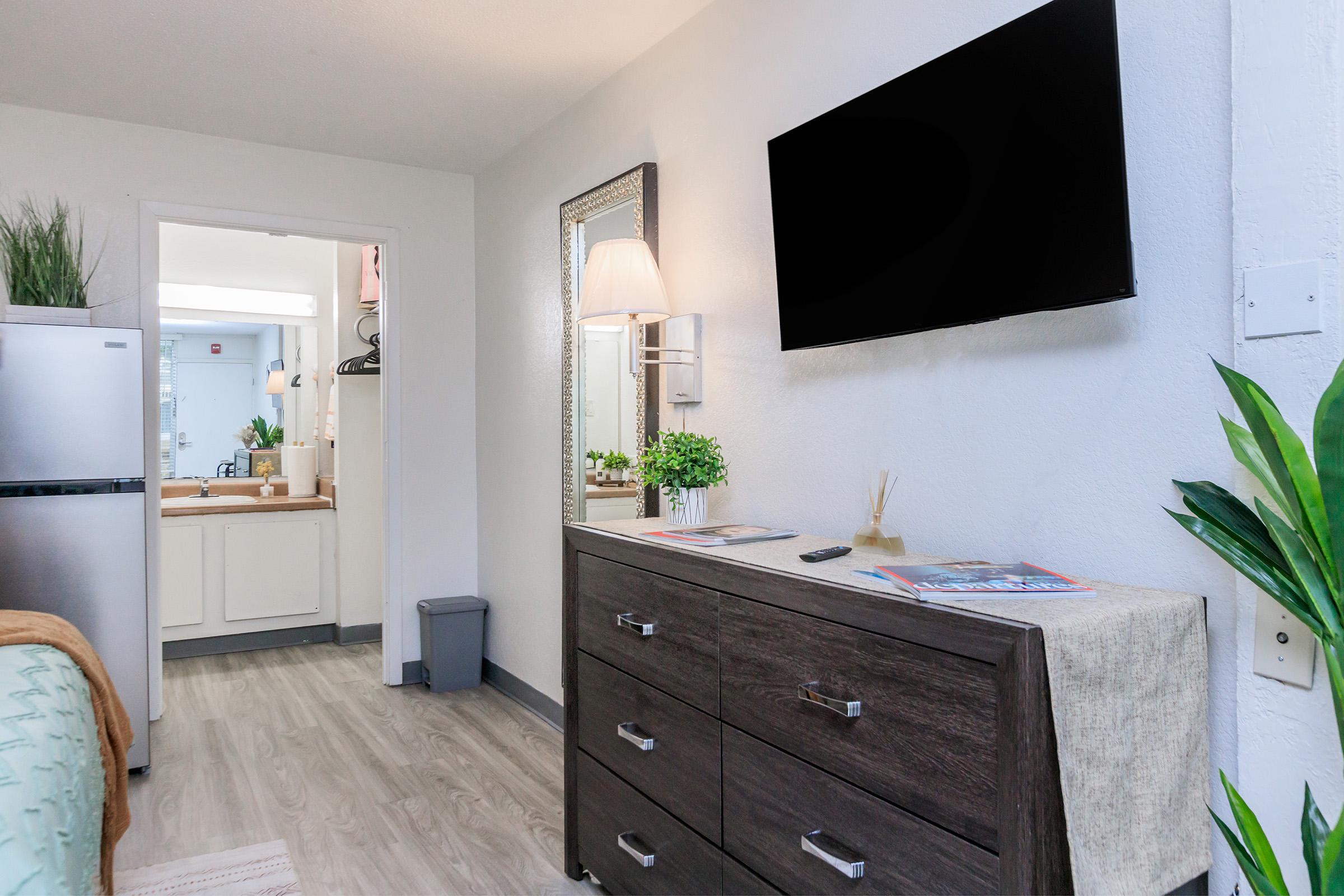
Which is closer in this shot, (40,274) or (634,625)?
(634,625)

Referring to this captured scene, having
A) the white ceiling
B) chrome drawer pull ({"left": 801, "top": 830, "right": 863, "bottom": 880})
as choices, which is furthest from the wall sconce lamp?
chrome drawer pull ({"left": 801, "top": 830, "right": 863, "bottom": 880})

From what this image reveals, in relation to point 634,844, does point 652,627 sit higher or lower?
higher

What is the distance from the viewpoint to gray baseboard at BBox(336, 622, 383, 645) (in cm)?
499

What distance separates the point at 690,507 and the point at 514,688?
82.1 inches

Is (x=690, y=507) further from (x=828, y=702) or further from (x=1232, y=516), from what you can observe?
(x=1232, y=516)

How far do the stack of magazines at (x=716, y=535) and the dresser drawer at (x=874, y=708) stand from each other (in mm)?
246

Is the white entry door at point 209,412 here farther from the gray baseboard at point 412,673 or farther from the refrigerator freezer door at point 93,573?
the refrigerator freezer door at point 93,573

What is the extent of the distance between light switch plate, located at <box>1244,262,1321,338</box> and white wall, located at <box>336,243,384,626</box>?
4442 mm

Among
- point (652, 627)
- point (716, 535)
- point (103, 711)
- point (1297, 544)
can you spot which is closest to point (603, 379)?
point (716, 535)

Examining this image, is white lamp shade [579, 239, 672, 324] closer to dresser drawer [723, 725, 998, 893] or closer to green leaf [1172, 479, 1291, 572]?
dresser drawer [723, 725, 998, 893]

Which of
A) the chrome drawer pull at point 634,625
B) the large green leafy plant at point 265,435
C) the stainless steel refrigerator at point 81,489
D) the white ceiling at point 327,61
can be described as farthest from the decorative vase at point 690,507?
the large green leafy plant at point 265,435

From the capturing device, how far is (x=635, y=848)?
1976 mm

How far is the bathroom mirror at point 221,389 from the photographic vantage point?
6.44 metres

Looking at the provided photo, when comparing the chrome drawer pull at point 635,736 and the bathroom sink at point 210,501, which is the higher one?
the bathroom sink at point 210,501
